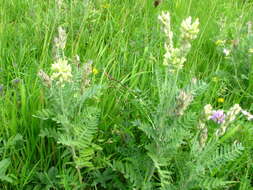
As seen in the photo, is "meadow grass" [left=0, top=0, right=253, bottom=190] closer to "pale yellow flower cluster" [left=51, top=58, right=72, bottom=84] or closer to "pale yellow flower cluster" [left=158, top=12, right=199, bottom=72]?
"pale yellow flower cluster" [left=158, top=12, right=199, bottom=72]

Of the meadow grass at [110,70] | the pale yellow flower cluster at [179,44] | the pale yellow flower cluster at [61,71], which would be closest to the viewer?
the pale yellow flower cluster at [179,44]

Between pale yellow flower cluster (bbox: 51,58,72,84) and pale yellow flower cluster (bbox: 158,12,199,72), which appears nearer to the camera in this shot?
pale yellow flower cluster (bbox: 158,12,199,72)

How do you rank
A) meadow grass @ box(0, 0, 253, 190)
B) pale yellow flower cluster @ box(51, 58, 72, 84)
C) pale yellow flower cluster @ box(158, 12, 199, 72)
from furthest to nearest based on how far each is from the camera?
meadow grass @ box(0, 0, 253, 190)
pale yellow flower cluster @ box(51, 58, 72, 84)
pale yellow flower cluster @ box(158, 12, 199, 72)

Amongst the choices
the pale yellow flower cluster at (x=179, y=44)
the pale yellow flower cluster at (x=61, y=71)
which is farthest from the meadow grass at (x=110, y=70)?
the pale yellow flower cluster at (x=61, y=71)

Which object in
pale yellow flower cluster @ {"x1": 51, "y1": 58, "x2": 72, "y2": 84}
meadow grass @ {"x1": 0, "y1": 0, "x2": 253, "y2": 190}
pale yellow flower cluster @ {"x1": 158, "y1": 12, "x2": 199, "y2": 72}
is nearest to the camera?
pale yellow flower cluster @ {"x1": 158, "y1": 12, "x2": 199, "y2": 72}

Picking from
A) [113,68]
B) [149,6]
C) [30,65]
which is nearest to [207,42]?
[149,6]

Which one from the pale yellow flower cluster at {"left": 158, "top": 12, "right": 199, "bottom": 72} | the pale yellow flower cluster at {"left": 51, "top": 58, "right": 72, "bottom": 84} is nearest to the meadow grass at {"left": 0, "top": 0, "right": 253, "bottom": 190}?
the pale yellow flower cluster at {"left": 158, "top": 12, "right": 199, "bottom": 72}

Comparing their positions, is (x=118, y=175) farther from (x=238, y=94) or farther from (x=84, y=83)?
(x=238, y=94)

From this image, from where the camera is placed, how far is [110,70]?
6.56 feet

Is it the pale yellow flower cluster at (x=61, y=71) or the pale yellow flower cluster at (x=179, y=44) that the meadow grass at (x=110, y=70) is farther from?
the pale yellow flower cluster at (x=61, y=71)

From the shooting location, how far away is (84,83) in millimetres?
1395

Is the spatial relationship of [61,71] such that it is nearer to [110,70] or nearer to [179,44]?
[179,44]

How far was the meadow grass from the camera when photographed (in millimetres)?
A: 1508

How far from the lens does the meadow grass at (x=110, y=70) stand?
1508 millimetres
